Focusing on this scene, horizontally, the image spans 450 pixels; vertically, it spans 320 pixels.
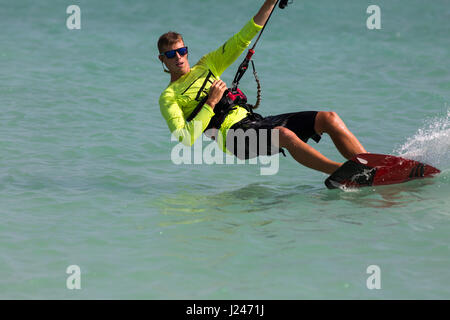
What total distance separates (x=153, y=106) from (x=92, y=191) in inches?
174

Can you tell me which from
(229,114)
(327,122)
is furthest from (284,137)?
(229,114)

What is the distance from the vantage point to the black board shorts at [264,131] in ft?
20.5

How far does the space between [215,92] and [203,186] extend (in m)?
1.29

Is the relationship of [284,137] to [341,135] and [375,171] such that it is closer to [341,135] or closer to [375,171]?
[341,135]

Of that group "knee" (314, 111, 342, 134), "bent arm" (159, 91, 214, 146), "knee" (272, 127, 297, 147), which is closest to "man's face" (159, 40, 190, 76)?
"bent arm" (159, 91, 214, 146)

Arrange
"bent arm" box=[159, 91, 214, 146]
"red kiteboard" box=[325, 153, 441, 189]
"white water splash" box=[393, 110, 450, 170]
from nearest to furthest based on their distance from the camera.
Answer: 1. "red kiteboard" box=[325, 153, 441, 189]
2. "bent arm" box=[159, 91, 214, 146]
3. "white water splash" box=[393, 110, 450, 170]

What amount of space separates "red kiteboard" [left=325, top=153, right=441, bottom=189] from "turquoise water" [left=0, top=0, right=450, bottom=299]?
0.35 ft

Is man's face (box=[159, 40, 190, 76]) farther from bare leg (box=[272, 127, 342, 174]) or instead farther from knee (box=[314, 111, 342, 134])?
knee (box=[314, 111, 342, 134])

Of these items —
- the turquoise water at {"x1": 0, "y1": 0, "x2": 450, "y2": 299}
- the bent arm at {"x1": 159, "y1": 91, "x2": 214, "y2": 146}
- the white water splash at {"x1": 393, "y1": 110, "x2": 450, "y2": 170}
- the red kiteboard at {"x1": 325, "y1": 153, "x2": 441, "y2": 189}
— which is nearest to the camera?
the turquoise water at {"x1": 0, "y1": 0, "x2": 450, "y2": 299}

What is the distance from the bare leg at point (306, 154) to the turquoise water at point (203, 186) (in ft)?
0.98

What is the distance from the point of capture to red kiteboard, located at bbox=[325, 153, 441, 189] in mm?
5938

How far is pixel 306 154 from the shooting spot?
6090 mm
